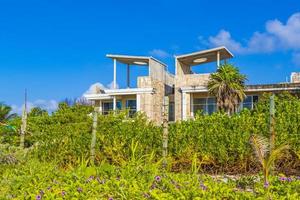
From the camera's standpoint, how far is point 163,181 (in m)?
6.12

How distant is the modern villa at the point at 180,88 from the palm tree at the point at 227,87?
1107 mm

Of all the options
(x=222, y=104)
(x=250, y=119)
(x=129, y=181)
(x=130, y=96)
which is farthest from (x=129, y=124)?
(x=130, y=96)

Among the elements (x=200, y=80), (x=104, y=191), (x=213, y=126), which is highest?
(x=200, y=80)

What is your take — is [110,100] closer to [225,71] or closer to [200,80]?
[200,80]

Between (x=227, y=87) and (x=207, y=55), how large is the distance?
3735mm

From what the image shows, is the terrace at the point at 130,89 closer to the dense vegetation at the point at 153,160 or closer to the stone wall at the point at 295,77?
the stone wall at the point at 295,77

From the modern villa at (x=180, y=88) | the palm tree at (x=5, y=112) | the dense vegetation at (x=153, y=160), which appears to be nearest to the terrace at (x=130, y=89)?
the modern villa at (x=180, y=88)

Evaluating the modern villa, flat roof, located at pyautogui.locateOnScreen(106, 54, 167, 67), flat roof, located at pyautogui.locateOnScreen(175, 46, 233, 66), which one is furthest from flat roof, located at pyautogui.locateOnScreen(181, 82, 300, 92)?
flat roof, located at pyautogui.locateOnScreen(106, 54, 167, 67)

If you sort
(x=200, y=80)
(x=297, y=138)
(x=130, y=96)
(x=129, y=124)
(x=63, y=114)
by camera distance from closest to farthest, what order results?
(x=297, y=138) → (x=129, y=124) → (x=63, y=114) → (x=200, y=80) → (x=130, y=96)

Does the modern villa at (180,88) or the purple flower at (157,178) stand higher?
the modern villa at (180,88)

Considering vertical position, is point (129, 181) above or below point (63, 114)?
below

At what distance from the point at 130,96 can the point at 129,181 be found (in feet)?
94.1

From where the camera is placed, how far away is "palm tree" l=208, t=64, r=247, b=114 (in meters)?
29.8

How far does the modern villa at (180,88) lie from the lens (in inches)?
1246
